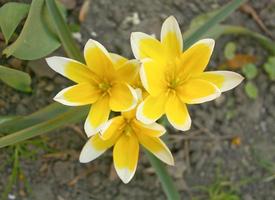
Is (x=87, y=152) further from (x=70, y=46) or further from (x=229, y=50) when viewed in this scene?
(x=229, y=50)

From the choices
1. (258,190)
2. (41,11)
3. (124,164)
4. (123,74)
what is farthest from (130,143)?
(258,190)

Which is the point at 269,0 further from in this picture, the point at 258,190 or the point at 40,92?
the point at 40,92

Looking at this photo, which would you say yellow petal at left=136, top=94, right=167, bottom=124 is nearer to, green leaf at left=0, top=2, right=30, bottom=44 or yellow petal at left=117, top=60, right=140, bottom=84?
yellow petal at left=117, top=60, right=140, bottom=84

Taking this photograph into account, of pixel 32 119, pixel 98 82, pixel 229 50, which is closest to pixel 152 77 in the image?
pixel 98 82

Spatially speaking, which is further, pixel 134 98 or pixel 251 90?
pixel 251 90

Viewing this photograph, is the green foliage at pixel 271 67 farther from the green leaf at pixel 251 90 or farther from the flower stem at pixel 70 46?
the flower stem at pixel 70 46

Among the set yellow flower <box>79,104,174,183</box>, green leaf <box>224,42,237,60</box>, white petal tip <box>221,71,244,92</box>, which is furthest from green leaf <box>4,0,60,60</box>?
green leaf <box>224,42,237,60</box>

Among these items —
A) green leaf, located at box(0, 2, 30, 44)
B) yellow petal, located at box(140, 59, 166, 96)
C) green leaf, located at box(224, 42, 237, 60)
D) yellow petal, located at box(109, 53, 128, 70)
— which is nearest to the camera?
yellow petal, located at box(140, 59, 166, 96)
